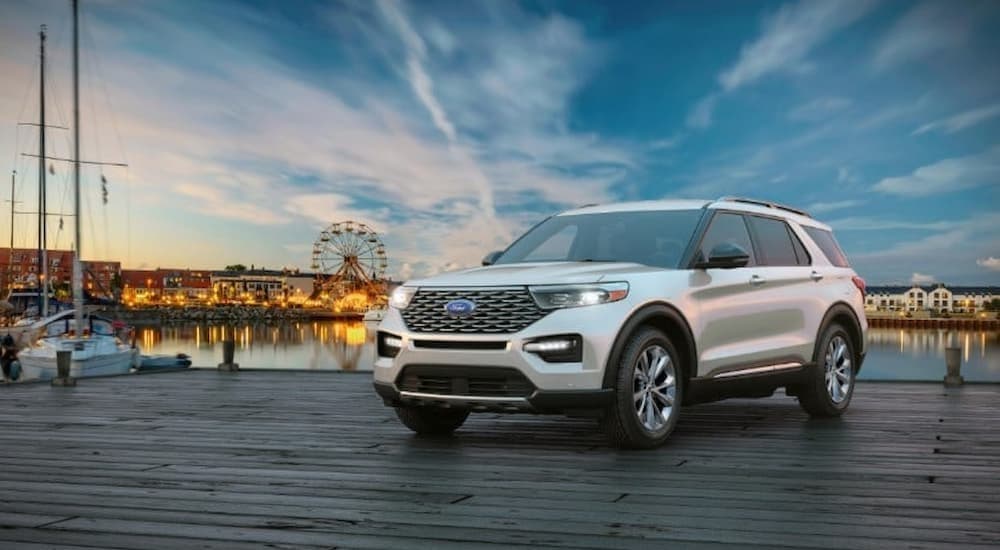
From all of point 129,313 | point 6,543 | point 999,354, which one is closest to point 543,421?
point 6,543

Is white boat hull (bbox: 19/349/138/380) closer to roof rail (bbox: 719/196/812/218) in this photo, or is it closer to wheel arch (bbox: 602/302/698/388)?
roof rail (bbox: 719/196/812/218)

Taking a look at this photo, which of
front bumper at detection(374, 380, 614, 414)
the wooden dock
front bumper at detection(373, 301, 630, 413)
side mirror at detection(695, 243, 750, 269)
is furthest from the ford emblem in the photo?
side mirror at detection(695, 243, 750, 269)

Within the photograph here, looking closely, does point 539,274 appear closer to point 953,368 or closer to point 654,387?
point 654,387

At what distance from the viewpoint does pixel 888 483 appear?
5555 millimetres

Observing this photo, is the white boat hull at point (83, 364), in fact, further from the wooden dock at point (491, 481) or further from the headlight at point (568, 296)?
the headlight at point (568, 296)

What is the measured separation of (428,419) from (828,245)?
476 cm

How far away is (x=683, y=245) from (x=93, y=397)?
24.5 feet

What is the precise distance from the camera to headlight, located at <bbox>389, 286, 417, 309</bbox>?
739cm

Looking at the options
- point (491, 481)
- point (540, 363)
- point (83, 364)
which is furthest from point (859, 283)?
point (83, 364)

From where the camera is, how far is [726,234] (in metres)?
8.44

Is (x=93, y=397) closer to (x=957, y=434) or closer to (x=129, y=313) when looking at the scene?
(x=957, y=434)

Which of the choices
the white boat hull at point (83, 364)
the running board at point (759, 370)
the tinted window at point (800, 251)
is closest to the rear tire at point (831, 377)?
the running board at point (759, 370)

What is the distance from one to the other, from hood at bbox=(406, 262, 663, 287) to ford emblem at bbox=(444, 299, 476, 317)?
0.16 metres

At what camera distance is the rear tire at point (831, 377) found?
915cm
